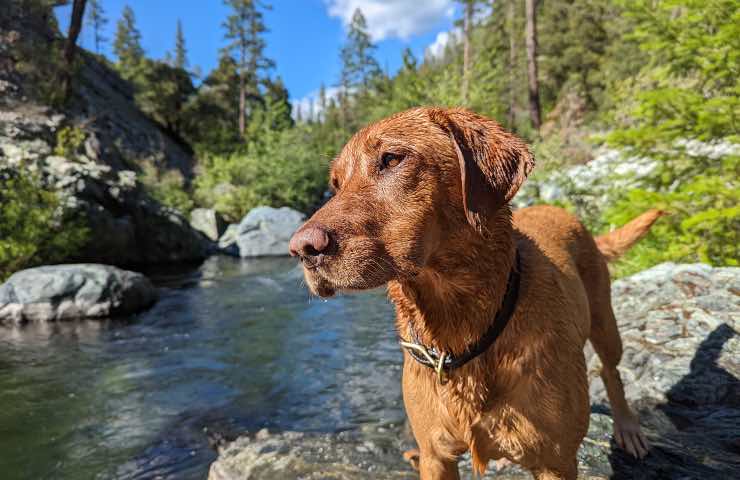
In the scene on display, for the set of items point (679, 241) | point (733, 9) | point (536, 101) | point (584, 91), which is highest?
point (584, 91)

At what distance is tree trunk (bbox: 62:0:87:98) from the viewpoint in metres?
18.7

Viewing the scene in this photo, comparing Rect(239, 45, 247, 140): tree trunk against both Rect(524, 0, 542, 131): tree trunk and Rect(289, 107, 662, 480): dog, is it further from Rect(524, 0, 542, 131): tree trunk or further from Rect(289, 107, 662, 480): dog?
Rect(289, 107, 662, 480): dog

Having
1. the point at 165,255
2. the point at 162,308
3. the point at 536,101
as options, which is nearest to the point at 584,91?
the point at 536,101

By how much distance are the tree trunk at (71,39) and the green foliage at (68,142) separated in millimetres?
4800

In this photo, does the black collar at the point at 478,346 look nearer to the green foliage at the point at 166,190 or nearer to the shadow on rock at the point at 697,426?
the shadow on rock at the point at 697,426

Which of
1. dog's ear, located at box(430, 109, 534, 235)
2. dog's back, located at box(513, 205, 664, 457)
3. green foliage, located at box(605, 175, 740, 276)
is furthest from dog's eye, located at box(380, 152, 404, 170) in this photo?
green foliage, located at box(605, 175, 740, 276)

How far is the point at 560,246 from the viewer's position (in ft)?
9.78

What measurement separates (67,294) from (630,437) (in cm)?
958

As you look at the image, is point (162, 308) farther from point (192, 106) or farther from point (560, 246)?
point (192, 106)

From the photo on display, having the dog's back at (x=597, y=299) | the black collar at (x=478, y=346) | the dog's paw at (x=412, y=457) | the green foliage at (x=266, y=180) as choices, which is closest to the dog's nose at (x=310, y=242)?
the black collar at (x=478, y=346)

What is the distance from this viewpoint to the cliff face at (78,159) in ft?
41.7

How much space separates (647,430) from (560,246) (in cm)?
181

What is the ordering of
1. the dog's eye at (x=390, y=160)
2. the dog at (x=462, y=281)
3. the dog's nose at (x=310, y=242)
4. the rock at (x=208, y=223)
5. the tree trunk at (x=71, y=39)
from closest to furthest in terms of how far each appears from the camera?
1. the dog's nose at (x=310, y=242)
2. the dog at (x=462, y=281)
3. the dog's eye at (x=390, y=160)
4. the tree trunk at (x=71, y=39)
5. the rock at (x=208, y=223)

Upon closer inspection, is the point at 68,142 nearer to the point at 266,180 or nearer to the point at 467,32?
the point at 266,180
